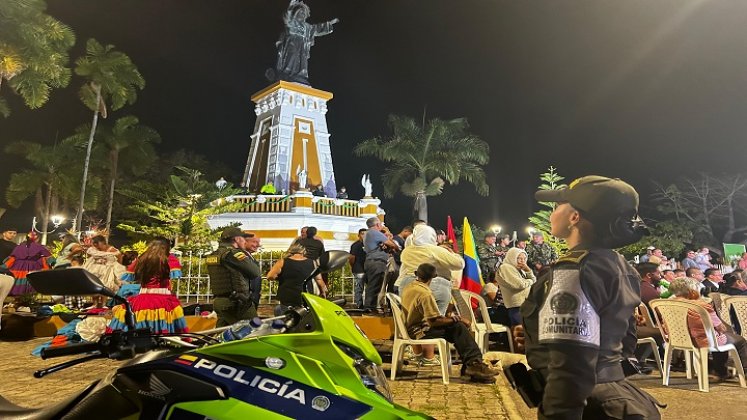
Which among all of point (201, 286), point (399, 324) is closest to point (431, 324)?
point (399, 324)

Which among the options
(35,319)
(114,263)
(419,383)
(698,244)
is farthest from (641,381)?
(698,244)

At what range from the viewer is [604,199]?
1.93 meters

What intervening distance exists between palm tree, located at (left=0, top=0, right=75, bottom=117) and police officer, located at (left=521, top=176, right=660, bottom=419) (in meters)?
20.3

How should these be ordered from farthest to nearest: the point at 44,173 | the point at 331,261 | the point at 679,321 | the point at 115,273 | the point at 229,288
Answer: the point at 44,173
the point at 115,273
the point at 679,321
the point at 229,288
the point at 331,261

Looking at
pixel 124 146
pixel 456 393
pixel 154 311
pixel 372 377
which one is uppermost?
pixel 124 146

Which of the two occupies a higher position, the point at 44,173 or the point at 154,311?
the point at 44,173

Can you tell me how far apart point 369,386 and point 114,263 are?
8511 mm

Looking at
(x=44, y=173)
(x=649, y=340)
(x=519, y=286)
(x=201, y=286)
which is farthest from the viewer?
(x=44, y=173)

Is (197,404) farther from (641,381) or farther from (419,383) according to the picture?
(641,381)

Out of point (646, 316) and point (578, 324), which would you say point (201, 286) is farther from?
point (578, 324)

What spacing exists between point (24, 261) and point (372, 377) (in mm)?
10854

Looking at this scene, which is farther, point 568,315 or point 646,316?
point 646,316

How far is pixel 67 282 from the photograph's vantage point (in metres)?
1.64

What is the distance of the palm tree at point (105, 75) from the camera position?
27.5 m
